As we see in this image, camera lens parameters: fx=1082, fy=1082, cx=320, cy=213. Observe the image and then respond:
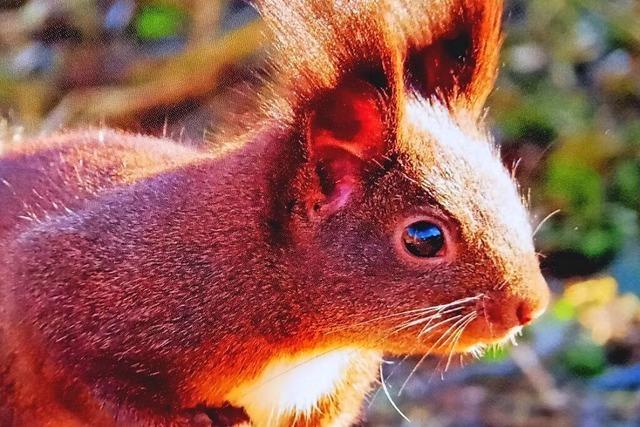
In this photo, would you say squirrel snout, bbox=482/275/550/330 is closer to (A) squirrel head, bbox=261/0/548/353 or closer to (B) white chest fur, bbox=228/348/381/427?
(A) squirrel head, bbox=261/0/548/353

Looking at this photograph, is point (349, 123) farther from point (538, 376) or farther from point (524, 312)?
point (538, 376)

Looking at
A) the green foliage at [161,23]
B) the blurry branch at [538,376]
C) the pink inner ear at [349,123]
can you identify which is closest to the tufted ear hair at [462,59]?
the pink inner ear at [349,123]

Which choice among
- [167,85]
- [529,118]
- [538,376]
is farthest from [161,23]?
[538,376]

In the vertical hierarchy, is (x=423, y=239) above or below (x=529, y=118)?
below

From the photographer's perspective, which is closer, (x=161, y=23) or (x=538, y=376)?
(x=538, y=376)

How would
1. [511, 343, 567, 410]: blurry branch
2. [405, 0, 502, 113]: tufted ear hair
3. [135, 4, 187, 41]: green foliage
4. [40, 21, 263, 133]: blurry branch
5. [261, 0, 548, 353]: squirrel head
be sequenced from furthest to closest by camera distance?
[135, 4, 187, 41]: green foliage
[40, 21, 263, 133]: blurry branch
[511, 343, 567, 410]: blurry branch
[405, 0, 502, 113]: tufted ear hair
[261, 0, 548, 353]: squirrel head

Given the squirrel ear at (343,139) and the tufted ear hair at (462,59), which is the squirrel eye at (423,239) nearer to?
the squirrel ear at (343,139)

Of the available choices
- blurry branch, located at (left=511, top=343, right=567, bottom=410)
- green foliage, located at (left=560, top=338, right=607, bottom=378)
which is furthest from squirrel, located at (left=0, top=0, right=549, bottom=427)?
green foliage, located at (left=560, top=338, right=607, bottom=378)

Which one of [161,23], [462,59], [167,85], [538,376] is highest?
[161,23]
